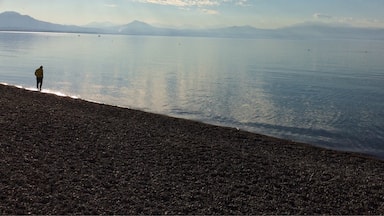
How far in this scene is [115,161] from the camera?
44.1 ft

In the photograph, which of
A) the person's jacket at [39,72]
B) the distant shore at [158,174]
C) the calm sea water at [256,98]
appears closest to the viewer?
the distant shore at [158,174]

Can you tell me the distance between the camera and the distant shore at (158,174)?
10117 mm

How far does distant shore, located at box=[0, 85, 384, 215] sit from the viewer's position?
10.1 m

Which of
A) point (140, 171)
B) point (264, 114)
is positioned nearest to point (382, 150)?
point (264, 114)

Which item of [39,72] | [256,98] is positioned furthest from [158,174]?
[256,98]

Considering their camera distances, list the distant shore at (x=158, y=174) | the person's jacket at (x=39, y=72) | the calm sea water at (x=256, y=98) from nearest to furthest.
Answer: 1. the distant shore at (x=158, y=174)
2. the calm sea water at (x=256, y=98)
3. the person's jacket at (x=39, y=72)

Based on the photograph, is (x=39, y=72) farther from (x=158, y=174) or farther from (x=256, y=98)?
(x=158, y=174)

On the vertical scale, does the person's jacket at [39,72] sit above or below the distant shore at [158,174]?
above

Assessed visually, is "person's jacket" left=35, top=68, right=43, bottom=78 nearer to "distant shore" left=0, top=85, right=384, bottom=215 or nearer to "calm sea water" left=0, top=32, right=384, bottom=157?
"calm sea water" left=0, top=32, right=384, bottom=157

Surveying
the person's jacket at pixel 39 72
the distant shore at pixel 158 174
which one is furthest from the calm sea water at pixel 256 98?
the distant shore at pixel 158 174

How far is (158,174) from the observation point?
12.5m

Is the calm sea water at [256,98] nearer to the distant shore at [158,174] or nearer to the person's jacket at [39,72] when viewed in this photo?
the person's jacket at [39,72]

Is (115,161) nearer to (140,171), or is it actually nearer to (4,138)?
(140,171)

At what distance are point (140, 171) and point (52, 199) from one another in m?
3.35
